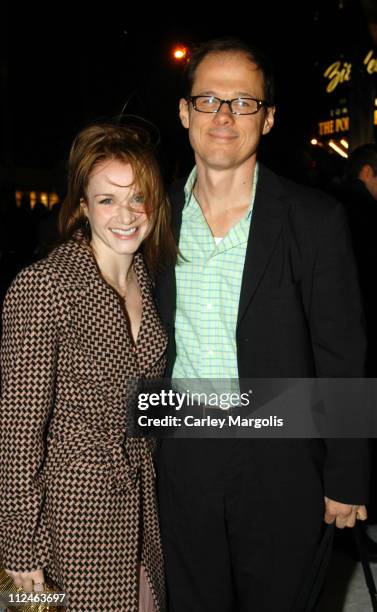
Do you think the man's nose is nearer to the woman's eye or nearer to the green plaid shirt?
the green plaid shirt

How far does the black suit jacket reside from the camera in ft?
6.10

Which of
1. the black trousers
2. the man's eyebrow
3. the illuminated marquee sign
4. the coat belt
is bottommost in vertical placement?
the black trousers

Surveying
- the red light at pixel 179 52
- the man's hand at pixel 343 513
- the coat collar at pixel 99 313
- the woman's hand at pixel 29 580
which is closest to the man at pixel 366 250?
the man's hand at pixel 343 513

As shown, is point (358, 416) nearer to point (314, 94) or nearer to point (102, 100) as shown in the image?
point (314, 94)

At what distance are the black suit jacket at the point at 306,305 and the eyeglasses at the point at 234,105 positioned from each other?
346 mm

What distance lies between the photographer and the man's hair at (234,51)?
2.04 metres

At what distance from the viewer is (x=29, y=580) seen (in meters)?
1.65

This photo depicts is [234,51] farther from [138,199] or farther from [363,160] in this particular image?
[363,160]

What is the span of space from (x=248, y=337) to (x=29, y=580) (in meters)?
0.91

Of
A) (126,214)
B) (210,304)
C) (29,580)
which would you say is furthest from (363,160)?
(29,580)

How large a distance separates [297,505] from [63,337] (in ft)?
3.08

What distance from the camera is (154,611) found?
194 cm

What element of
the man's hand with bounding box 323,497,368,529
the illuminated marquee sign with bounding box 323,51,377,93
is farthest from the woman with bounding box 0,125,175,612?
the illuminated marquee sign with bounding box 323,51,377,93

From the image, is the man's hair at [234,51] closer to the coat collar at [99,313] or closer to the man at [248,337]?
the man at [248,337]
